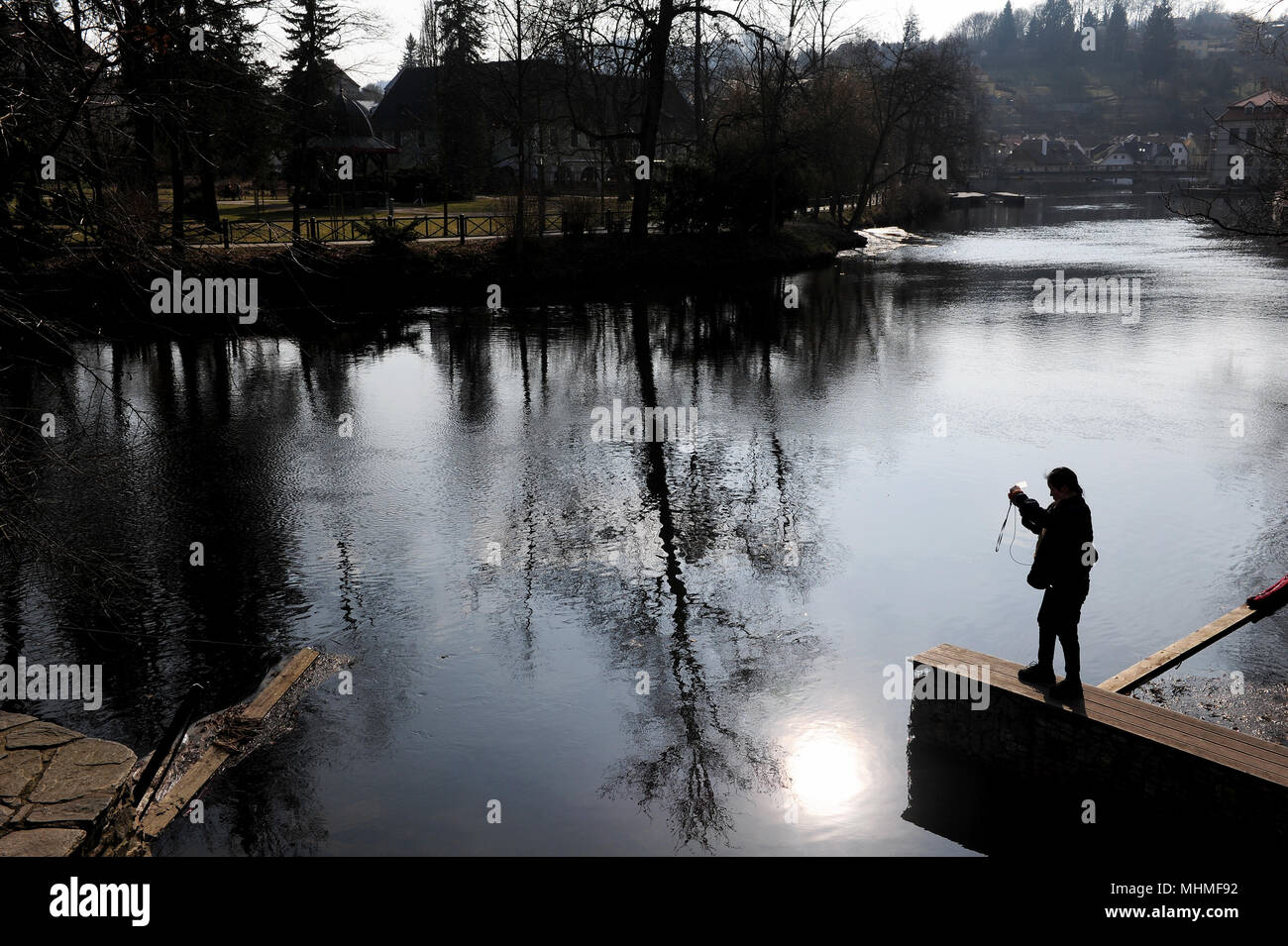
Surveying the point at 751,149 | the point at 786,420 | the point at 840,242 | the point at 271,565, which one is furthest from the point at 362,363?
the point at 840,242

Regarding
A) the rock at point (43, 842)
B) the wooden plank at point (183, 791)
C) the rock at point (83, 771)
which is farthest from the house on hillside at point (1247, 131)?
the rock at point (43, 842)

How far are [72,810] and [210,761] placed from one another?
81.2 inches

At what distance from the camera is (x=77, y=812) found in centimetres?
645

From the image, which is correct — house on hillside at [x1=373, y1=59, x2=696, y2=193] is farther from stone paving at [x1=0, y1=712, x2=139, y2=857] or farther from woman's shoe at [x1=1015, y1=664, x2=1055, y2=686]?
stone paving at [x1=0, y1=712, x2=139, y2=857]

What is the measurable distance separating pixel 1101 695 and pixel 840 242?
47.7 meters

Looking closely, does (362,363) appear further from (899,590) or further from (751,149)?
(751,149)

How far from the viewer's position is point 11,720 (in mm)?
7516

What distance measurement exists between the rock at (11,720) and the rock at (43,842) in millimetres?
→ 1449

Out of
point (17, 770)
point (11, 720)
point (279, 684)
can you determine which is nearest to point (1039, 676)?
point (279, 684)

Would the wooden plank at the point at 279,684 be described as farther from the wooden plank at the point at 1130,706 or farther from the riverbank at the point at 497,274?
the riverbank at the point at 497,274

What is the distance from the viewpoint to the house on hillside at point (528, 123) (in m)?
48.1

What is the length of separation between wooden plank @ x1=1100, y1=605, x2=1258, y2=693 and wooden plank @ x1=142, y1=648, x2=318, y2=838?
6735 mm

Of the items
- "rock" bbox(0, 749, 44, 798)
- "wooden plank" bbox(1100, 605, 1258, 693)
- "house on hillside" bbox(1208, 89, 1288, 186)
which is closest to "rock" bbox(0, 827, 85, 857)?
"rock" bbox(0, 749, 44, 798)

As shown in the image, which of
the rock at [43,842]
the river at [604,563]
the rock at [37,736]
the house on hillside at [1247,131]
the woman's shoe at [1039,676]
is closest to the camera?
the rock at [43,842]
